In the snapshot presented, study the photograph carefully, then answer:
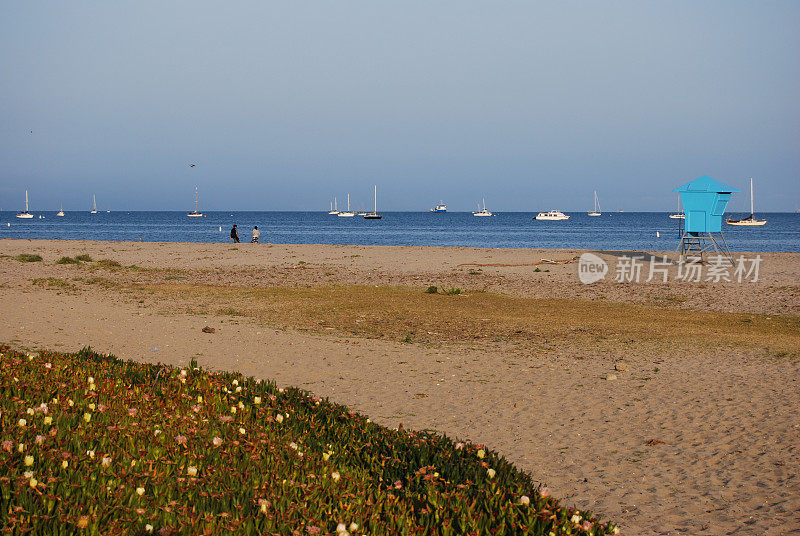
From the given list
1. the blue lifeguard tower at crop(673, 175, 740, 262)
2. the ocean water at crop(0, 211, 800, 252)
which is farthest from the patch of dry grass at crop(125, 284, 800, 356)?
the ocean water at crop(0, 211, 800, 252)

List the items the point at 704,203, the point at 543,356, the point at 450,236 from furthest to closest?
the point at 450,236, the point at 704,203, the point at 543,356

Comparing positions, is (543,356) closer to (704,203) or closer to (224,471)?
(224,471)

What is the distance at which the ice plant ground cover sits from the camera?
136 inches

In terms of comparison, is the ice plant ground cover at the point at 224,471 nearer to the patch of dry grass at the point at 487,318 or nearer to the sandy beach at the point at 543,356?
the sandy beach at the point at 543,356

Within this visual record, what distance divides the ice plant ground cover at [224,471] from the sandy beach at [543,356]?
67.4 inches

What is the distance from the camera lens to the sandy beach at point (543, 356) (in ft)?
20.8

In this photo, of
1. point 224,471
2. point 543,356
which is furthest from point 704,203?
point 224,471

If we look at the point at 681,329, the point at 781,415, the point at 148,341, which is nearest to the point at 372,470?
the point at 781,415

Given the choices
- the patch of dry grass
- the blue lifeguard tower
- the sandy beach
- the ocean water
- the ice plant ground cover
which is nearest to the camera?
the ice plant ground cover

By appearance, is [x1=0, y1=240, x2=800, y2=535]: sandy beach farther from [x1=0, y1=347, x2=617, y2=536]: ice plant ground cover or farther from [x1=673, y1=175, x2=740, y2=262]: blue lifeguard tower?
[x1=673, y1=175, x2=740, y2=262]: blue lifeguard tower

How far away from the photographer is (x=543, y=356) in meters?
11.6

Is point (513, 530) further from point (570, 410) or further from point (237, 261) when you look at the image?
point (237, 261)

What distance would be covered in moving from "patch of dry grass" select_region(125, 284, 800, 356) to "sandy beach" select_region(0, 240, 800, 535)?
8 cm

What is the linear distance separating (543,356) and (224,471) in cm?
824
